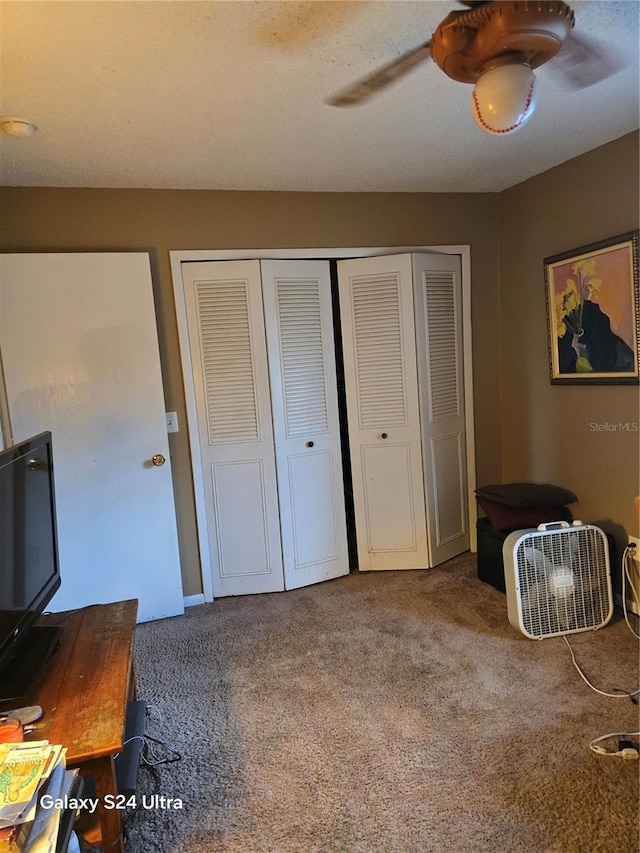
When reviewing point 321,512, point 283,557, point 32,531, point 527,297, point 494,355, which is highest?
point 527,297

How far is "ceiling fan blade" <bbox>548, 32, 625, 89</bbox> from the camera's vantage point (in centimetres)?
162

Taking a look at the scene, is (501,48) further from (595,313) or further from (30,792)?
(30,792)

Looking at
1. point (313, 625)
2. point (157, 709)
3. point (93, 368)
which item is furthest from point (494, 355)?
point (157, 709)

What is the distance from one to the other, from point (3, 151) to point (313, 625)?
2574 millimetres

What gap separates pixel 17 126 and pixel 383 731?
259 cm

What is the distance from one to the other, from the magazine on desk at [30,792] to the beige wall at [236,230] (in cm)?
183

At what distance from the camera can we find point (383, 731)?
1856mm

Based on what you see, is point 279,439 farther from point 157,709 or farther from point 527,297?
point 527,297

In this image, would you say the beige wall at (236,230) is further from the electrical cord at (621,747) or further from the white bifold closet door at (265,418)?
the electrical cord at (621,747)

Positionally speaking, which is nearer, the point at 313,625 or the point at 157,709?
the point at 157,709

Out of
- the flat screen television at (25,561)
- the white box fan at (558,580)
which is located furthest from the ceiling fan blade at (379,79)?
the white box fan at (558,580)

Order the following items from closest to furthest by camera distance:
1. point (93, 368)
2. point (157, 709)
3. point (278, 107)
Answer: point (278, 107) < point (157, 709) < point (93, 368)

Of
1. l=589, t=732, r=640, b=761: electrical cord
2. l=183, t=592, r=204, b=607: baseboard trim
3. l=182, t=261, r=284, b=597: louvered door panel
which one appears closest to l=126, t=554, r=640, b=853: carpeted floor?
l=589, t=732, r=640, b=761: electrical cord

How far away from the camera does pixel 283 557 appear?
3.08m
